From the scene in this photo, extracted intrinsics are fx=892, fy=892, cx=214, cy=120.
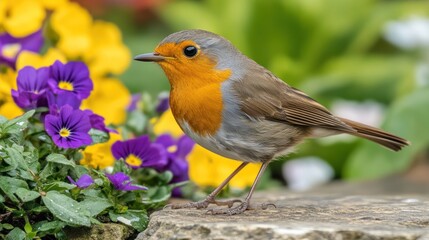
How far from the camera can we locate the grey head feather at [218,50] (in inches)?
148

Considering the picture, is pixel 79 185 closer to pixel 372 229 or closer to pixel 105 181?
pixel 105 181

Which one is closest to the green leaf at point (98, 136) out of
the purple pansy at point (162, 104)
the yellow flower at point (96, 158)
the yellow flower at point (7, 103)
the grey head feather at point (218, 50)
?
the yellow flower at point (96, 158)

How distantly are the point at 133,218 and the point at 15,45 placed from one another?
1.35 metres

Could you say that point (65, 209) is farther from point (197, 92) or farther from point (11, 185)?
point (197, 92)

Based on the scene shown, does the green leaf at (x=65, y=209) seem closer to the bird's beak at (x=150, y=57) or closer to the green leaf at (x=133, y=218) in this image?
the green leaf at (x=133, y=218)

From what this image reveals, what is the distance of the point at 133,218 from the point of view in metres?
3.35

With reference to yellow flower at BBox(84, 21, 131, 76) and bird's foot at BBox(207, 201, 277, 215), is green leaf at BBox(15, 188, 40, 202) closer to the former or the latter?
bird's foot at BBox(207, 201, 277, 215)

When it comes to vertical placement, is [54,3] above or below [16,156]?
above

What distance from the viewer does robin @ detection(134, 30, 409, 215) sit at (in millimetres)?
3584

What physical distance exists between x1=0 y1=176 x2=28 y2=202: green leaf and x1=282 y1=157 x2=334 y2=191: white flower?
286 centimetres

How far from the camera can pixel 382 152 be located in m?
5.20

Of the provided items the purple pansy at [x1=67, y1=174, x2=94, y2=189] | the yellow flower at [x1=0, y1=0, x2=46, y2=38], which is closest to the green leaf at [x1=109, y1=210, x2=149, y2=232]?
the purple pansy at [x1=67, y1=174, x2=94, y2=189]

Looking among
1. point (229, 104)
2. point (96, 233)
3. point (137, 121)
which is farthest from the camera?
point (137, 121)

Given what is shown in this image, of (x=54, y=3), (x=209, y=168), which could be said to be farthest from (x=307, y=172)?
(x=54, y=3)
